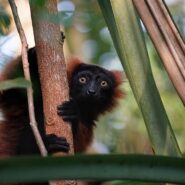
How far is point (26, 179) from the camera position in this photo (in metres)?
0.81

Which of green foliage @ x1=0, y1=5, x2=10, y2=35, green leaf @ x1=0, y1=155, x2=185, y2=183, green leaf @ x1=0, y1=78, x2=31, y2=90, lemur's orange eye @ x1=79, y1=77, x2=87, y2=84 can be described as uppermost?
lemur's orange eye @ x1=79, y1=77, x2=87, y2=84

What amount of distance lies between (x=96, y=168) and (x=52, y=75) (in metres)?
1.18

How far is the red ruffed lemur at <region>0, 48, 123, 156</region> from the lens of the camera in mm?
3209

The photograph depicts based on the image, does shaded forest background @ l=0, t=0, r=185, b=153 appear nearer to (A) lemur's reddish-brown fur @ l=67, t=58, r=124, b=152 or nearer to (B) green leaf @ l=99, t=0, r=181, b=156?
(A) lemur's reddish-brown fur @ l=67, t=58, r=124, b=152

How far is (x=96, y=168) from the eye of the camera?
34.2 inches

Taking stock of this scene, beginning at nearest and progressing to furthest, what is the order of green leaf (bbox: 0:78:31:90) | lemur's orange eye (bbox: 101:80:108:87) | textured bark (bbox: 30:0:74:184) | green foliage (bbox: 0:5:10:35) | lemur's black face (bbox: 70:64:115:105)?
green foliage (bbox: 0:5:10:35) < green leaf (bbox: 0:78:31:90) < textured bark (bbox: 30:0:74:184) < lemur's black face (bbox: 70:64:115:105) < lemur's orange eye (bbox: 101:80:108:87)

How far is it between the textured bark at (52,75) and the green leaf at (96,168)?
113 centimetres

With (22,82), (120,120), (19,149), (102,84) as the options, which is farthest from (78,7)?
(120,120)

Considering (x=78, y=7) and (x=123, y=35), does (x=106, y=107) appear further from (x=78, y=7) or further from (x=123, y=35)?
(x=78, y=7)

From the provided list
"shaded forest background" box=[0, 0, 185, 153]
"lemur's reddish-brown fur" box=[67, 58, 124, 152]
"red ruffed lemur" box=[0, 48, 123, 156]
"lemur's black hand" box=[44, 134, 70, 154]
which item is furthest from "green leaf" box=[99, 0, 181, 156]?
"lemur's reddish-brown fur" box=[67, 58, 124, 152]

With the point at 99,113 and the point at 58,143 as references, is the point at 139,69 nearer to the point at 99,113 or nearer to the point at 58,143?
the point at 58,143

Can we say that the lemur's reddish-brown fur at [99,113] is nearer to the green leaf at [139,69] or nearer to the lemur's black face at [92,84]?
the lemur's black face at [92,84]

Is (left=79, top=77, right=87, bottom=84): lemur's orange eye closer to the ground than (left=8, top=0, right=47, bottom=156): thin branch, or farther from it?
farther from it

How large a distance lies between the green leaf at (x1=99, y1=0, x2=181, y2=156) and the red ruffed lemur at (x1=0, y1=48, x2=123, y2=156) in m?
0.95
